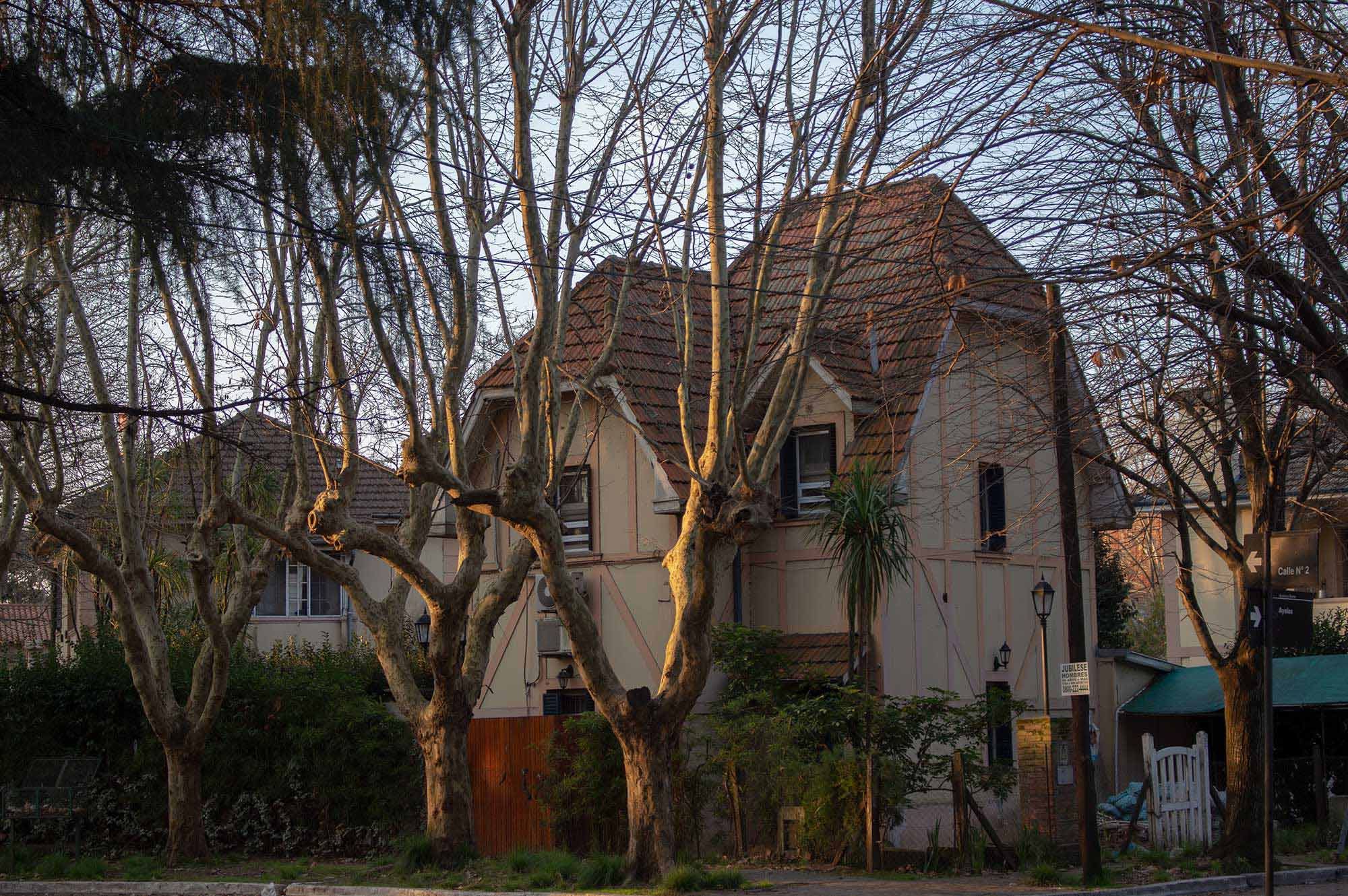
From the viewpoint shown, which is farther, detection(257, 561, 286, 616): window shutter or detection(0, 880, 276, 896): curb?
detection(257, 561, 286, 616): window shutter

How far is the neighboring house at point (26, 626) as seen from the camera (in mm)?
32969

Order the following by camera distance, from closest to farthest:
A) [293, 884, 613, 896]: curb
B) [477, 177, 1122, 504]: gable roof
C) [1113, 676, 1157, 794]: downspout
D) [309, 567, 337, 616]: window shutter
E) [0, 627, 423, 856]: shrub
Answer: [477, 177, 1122, 504]: gable roof
[293, 884, 613, 896]: curb
[0, 627, 423, 856]: shrub
[1113, 676, 1157, 794]: downspout
[309, 567, 337, 616]: window shutter

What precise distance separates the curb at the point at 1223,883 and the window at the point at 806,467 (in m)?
8.54

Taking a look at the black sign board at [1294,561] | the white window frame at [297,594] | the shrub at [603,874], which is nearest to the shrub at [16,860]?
the shrub at [603,874]

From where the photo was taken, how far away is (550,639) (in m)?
22.8

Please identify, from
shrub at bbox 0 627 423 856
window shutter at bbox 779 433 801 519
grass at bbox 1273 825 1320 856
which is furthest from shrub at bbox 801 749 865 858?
shrub at bbox 0 627 423 856

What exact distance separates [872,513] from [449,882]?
6.52 metres

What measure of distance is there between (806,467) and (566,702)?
5.33 metres

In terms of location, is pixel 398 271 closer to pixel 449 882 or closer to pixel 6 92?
pixel 6 92

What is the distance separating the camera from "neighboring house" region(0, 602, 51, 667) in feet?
108

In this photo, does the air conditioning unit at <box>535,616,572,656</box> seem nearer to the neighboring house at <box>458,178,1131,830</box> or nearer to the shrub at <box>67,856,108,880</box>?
the neighboring house at <box>458,178,1131,830</box>

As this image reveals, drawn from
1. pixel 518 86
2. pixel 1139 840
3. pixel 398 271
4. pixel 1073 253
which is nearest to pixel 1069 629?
pixel 1139 840

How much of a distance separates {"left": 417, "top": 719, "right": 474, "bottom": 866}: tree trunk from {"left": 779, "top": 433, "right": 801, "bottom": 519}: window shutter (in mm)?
7396

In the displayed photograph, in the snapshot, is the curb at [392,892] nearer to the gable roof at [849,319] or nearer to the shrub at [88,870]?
the shrub at [88,870]
